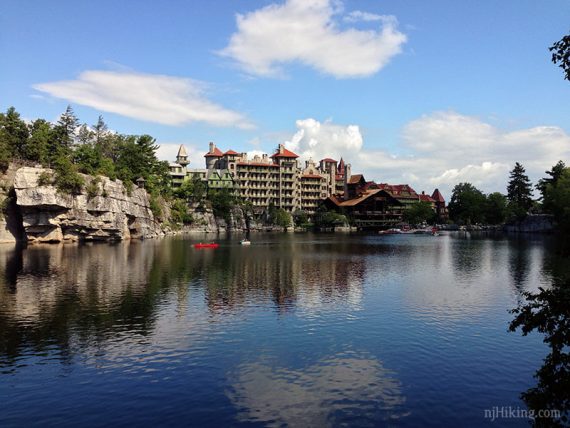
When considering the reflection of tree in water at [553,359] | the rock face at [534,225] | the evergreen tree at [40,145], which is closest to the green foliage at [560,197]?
the rock face at [534,225]

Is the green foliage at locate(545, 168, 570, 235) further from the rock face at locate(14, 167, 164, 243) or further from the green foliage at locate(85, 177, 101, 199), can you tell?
the green foliage at locate(85, 177, 101, 199)

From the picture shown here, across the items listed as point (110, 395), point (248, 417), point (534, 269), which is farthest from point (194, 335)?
point (534, 269)

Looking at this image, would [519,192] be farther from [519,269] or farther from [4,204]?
[4,204]

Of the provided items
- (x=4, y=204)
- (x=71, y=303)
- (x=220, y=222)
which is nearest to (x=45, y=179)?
(x=4, y=204)

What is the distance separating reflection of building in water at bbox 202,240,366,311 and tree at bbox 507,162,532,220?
435ft

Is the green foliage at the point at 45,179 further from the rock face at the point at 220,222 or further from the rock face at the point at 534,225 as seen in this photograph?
the rock face at the point at 534,225

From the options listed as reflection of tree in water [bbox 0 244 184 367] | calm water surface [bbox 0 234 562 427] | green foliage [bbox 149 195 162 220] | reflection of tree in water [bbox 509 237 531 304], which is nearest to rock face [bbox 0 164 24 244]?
reflection of tree in water [bbox 0 244 184 367]

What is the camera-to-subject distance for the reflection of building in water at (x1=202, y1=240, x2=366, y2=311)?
4197cm

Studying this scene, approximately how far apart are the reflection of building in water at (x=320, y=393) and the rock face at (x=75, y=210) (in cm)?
8875

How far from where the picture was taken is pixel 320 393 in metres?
20.7

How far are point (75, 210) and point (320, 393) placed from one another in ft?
315

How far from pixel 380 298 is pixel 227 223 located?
143390 mm

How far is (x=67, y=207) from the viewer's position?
327 feet

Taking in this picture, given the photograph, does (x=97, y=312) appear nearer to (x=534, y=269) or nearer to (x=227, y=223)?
(x=534, y=269)
